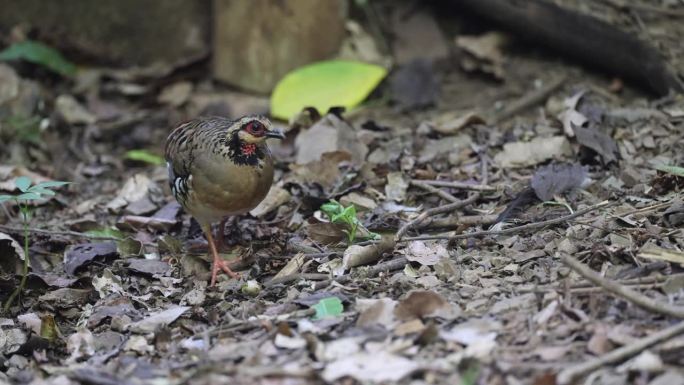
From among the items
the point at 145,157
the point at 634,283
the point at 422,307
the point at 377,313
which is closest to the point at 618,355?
the point at 634,283

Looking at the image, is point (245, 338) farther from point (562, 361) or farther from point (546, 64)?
point (546, 64)

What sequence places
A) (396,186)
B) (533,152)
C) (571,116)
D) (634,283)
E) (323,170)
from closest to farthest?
(634,283) → (396,186) → (533,152) → (323,170) → (571,116)

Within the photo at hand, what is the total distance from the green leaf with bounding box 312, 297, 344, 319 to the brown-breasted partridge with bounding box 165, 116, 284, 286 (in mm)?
1122

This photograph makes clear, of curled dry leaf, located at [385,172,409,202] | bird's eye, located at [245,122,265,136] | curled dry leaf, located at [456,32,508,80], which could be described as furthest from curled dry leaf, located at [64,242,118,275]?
curled dry leaf, located at [456,32,508,80]

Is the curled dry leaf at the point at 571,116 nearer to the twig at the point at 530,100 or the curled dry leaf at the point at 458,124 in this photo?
the twig at the point at 530,100

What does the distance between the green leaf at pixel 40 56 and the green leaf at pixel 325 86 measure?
6.90ft

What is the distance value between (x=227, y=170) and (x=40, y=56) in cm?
385

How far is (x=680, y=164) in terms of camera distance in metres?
5.39

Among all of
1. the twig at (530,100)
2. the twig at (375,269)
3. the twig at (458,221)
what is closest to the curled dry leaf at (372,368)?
the twig at (375,269)

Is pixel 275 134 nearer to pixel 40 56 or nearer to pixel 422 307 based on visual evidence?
pixel 422 307

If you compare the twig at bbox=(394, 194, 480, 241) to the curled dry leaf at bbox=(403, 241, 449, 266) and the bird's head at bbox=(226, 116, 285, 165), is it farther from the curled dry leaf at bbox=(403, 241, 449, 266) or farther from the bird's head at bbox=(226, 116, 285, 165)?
the bird's head at bbox=(226, 116, 285, 165)

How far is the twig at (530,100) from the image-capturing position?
692cm

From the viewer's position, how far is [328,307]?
13.5 ft

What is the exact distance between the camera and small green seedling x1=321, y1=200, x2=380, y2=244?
4915 mm
